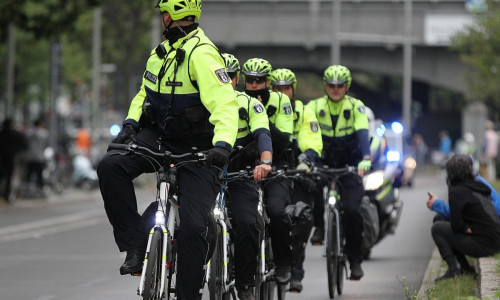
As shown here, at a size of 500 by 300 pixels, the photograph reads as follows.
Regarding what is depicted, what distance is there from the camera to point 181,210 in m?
7.69

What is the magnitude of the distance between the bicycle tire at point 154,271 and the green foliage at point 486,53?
83.5ft

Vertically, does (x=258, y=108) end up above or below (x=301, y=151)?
above

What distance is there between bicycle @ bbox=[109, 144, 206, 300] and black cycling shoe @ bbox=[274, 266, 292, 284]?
94.2 inches

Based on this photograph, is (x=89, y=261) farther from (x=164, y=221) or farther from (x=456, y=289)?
(x=164, y=221)

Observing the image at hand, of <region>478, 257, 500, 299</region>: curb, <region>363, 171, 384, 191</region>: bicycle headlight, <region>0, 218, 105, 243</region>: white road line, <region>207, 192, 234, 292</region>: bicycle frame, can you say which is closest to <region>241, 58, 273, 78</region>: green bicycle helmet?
<region>207, 192, 234, 292</region>: bicycle frame

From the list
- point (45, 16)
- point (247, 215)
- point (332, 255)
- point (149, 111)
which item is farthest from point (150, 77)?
point (45, 16)

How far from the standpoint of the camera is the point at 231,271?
30.1 ft

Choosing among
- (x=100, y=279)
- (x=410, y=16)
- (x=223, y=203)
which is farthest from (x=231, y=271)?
(x=410, y=16)

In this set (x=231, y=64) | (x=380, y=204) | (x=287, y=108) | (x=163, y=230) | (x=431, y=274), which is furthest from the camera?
(x=380, y=204)

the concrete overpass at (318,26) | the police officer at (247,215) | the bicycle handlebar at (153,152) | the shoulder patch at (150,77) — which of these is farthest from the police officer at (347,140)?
the concrete overpass at (318,26)

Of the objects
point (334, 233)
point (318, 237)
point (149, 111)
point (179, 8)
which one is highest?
point (179, 8)

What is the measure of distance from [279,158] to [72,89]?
53.9 m

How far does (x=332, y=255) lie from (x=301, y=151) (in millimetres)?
949

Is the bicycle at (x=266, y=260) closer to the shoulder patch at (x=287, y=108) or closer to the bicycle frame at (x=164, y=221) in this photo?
the shoulder patch at (x=287, y=108)
